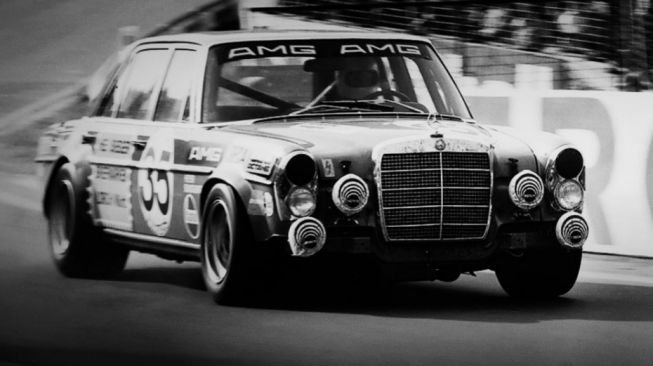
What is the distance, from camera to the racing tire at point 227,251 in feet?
28.8

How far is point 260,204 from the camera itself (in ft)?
28.6

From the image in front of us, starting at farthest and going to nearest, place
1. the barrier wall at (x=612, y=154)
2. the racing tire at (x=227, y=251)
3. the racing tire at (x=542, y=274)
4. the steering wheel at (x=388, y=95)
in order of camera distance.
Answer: the barrier wall at (x=612, y=154), the steering wheel at (x=388, y=95), the racing tire at (x=542, y=274), the racing tire at (x=227, y=251)

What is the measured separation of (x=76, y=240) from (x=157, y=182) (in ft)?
3.73

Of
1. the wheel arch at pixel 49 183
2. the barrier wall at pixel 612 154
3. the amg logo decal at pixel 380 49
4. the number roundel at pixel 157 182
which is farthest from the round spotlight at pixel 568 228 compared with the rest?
the wheel arch at pixel 49 183

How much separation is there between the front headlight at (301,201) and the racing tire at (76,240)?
2361 millimetres

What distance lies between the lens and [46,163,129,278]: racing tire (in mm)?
10805

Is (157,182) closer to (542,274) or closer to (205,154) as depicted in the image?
(205,154)

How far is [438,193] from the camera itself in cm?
Result: 891

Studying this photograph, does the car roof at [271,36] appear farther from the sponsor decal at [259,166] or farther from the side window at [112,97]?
the sponsor decal at [259,166]

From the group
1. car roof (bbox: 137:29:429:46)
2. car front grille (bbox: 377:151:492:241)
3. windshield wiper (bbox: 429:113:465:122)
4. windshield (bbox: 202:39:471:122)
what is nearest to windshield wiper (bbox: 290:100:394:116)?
windshield (bbox: 202:39:471:122)

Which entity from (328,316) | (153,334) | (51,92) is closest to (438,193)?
(328,316)

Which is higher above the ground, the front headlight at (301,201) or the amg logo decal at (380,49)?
the amg logo decal at (380,49)

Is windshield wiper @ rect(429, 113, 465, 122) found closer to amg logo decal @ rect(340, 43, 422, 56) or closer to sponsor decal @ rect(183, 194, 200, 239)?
amg logo decal @ rect(340, 43, 422, 56)

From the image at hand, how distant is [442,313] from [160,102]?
2.39 m
